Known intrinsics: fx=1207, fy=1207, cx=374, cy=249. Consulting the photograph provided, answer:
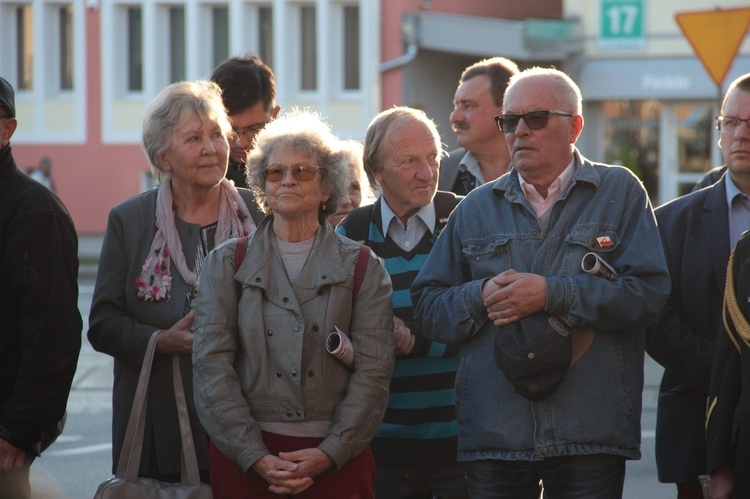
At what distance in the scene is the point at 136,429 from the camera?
4559 mm

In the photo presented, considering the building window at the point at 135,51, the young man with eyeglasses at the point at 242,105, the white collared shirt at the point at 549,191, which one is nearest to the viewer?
the white collared shirt at the point at 549,191

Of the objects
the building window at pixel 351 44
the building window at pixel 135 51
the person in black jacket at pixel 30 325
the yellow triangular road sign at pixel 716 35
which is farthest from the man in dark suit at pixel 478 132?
the building window at pixel 135 51

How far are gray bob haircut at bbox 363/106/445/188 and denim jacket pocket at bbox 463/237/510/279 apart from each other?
3.14 feet

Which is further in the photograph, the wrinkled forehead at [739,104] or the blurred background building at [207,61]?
the blurred background building at [207,61]

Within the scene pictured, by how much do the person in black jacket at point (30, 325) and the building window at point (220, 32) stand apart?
98.0 ft

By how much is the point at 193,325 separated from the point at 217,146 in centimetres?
92

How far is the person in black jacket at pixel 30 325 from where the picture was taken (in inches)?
177

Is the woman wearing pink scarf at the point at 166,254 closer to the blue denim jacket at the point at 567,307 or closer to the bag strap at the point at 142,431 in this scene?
Answer: the bag strap at the point at 142,431

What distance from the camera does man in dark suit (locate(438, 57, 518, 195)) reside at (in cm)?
623

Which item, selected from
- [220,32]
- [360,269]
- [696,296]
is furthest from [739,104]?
[220,32]

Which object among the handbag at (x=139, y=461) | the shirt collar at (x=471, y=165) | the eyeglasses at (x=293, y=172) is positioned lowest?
the handbag at (x=139, y=461)

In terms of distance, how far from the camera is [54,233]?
182 inches

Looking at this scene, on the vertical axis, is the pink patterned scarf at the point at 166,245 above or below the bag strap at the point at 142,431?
above

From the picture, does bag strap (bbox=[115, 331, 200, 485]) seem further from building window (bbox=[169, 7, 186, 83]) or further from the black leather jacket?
building window (bbox=[169, 7, 186, 83])
